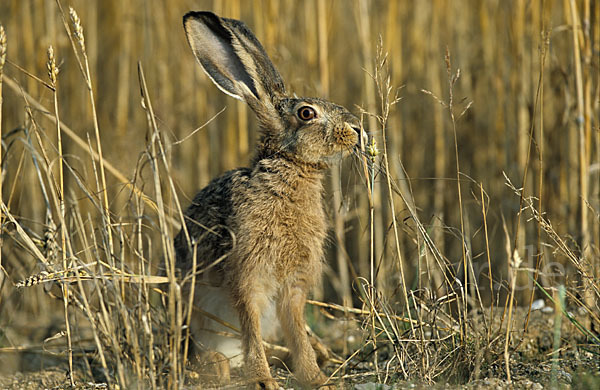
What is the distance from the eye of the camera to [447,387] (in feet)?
9.19

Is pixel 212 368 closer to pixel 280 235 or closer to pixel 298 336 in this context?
pixel 298 336

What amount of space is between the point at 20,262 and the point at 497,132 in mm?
3224

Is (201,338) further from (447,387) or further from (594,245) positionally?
(594,245)

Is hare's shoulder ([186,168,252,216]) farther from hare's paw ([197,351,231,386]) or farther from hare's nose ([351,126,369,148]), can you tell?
hare's paw ([197,351,231,386])

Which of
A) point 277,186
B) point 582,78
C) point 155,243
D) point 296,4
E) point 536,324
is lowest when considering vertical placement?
point 536,324

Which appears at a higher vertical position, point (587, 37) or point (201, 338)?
point (587, 37)

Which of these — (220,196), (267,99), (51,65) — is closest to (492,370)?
(220,196)

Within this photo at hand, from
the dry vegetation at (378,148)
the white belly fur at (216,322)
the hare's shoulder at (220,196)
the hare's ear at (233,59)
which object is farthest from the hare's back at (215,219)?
the hare's ear at (233,59)

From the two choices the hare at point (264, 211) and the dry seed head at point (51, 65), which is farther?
the hare at point (264, 211)

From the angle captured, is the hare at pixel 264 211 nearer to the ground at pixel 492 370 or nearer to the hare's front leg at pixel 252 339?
the hare's front leg at pixel 252 339

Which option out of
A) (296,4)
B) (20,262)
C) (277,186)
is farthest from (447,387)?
(296,4)

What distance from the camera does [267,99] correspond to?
11.0 ft

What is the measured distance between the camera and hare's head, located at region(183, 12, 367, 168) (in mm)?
3174

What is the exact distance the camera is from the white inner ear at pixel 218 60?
3264 mm
